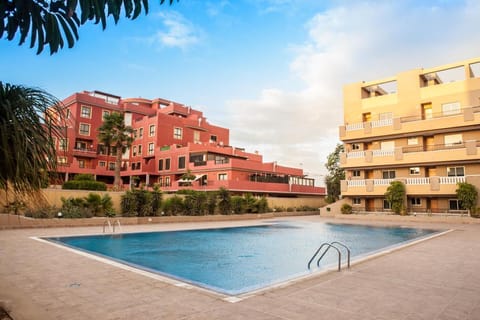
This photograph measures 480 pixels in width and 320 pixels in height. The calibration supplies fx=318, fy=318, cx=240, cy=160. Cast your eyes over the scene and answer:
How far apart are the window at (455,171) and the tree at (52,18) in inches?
1262

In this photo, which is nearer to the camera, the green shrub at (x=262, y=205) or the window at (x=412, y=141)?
the window at (x=412, y=141)

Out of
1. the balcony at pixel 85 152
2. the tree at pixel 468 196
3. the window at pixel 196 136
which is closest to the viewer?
the tree at pixel 468 196

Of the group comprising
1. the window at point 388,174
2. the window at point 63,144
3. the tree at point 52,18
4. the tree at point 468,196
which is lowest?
the tree at point 468,196

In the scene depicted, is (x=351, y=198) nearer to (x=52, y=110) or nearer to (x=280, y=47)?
(x=280, y=47)

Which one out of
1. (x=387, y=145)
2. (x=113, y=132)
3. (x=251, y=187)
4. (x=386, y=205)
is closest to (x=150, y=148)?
(x=113, y=132)

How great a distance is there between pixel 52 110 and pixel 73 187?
23902mm

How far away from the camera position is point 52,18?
2166 millimetres

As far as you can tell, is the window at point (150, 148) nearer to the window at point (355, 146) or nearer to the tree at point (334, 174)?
the tree at point (334, 174)

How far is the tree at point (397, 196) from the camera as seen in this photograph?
91.1ft

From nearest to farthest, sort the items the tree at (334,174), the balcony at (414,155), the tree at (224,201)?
the balcony at (414,155) → the tree at (224,201) → the tree at (334,174)

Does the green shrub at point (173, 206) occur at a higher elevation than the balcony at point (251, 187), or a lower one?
lower

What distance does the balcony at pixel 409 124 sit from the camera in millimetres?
26069

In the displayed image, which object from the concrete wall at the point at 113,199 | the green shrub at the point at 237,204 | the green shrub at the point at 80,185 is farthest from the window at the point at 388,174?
the green shrub at the point at 80,185

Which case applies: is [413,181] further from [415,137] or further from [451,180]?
[415,137]
